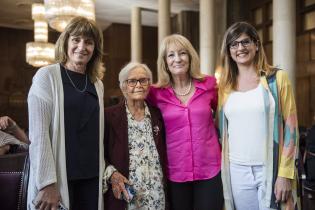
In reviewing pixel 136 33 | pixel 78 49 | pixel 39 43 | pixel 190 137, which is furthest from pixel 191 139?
pixel 136 33

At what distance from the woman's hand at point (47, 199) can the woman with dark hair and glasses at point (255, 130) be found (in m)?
0.96

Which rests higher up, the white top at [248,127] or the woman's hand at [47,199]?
the white top at [248,127]

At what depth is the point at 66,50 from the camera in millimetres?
2156

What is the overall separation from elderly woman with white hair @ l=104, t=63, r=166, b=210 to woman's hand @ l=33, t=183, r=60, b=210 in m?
0.40

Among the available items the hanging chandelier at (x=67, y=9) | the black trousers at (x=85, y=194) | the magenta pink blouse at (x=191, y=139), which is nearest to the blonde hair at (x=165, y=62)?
the magenta pink blouse at (x=191, y=139)

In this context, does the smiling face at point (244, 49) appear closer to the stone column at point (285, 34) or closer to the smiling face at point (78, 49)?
the smiling face at point (78, 49)

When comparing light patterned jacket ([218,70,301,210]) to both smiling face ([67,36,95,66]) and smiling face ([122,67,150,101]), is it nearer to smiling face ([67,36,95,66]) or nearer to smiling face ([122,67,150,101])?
smiling face ([122,67,150,101])

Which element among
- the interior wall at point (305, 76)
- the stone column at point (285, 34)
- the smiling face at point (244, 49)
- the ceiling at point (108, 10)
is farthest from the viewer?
the ceiling at point (108, 10)

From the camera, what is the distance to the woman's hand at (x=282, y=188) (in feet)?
6.79

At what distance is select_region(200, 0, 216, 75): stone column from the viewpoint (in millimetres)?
10615

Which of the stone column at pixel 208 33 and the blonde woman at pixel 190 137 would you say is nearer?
the blonde woman at pixel 190 137

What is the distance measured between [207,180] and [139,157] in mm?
465

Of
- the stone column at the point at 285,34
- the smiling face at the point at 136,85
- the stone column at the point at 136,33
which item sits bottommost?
the smiling face at the point at 136,85

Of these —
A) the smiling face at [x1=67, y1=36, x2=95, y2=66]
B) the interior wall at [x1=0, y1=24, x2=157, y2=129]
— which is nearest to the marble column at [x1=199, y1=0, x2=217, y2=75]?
the interior wall at [x1=0, y1=24, x2=157, y2=129]
